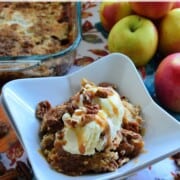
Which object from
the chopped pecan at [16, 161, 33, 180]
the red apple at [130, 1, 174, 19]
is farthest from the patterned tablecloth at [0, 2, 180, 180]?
the red apple at [130, 1, 174, 19]

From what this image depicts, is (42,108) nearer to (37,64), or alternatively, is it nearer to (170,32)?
→ (37,64)

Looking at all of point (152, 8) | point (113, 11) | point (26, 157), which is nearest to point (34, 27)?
point (113, 11)

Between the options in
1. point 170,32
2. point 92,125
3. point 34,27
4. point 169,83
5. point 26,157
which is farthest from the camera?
point 34,27

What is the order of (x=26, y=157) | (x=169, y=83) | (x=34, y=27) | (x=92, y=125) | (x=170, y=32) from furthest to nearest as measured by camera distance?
(x=34, y=27), (x=170, y=32), (x=169, y=83), (x=26, y=157), (x=92, y=125)

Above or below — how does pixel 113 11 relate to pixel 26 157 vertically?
above

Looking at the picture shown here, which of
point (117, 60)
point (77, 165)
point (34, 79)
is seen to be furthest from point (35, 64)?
point (77, 165)

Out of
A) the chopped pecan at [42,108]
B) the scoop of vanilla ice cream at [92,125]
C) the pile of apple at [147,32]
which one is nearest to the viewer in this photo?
the scoop of vanilla ice cream at [92,125]

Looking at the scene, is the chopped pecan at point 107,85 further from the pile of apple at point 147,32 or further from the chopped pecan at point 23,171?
the chopped pecan at point 23,171

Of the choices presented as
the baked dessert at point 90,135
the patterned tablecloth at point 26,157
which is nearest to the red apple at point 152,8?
the patterned tablecloth at point 26,157
